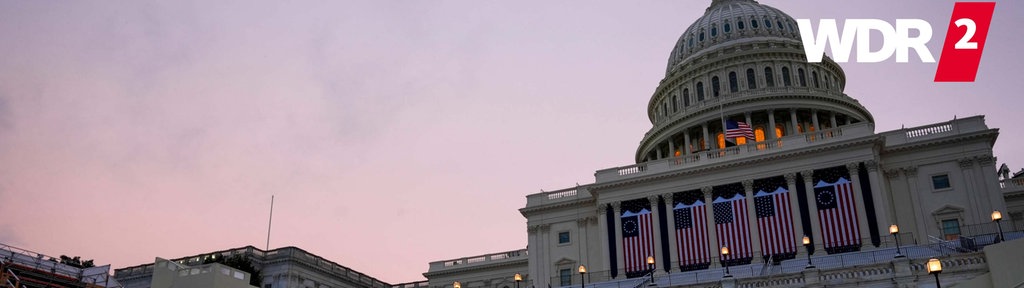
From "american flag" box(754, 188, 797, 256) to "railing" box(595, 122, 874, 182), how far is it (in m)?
3.29

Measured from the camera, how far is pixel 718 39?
9281 cm

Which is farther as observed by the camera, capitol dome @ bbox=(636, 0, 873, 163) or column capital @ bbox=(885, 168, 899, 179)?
capitol dome @ bbox=(636, 0, 873, 163)

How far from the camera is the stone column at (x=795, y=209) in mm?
54250

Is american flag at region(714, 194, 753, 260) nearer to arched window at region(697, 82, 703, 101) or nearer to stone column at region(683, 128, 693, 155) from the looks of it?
stone column at region(683, 128, 693, 155)

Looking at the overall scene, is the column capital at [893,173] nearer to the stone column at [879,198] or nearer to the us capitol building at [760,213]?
the us capitol building at [760,213]

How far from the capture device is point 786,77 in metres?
85.2

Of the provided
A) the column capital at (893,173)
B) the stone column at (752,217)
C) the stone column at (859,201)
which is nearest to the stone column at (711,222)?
the stone column at (752,217)

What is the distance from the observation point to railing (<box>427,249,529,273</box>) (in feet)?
242

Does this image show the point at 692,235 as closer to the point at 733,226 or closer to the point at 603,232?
the point at 733,226

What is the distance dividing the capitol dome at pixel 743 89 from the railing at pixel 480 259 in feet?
61.6

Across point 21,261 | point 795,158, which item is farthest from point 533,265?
point 21,261

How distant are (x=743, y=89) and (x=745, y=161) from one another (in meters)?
28.0

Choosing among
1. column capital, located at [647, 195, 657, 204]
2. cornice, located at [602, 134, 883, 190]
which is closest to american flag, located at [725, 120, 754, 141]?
cornice, located at [602, 134, 883, 190]

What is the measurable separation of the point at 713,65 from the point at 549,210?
104ft
